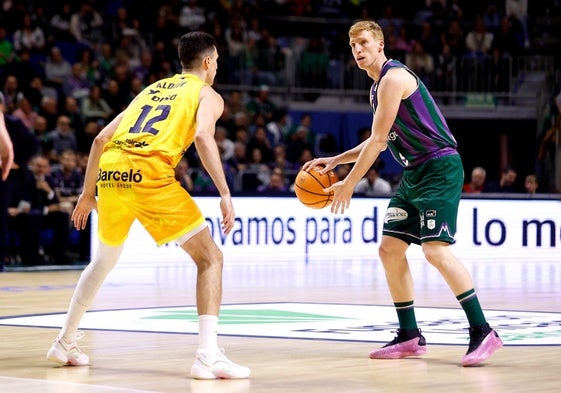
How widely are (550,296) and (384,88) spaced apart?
17.9 feet

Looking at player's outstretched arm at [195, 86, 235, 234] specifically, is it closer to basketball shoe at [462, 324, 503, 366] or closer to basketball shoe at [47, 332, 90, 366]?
basketball shoe at [47, 332, 90, 366]

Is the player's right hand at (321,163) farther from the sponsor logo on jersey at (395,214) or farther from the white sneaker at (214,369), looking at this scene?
the white sneaker at (214,369)

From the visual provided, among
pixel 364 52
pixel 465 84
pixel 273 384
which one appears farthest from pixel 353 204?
pixel 273 384

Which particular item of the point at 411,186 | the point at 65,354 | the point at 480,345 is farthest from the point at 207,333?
the point at 411,186

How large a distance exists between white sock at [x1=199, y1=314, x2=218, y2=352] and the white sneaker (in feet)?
0.13

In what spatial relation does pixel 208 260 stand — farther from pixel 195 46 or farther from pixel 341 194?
pixel 195 46

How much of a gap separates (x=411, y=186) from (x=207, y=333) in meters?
1.77

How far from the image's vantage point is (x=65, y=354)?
6605 millimetres

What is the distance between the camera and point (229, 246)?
56.6 feet

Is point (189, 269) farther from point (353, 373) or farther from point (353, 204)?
point (353, 373)

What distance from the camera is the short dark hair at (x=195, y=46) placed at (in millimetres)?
6520

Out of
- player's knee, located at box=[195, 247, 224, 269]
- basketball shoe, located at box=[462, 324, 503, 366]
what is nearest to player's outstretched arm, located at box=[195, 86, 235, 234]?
player's knee, located at box=[195, 247, 224, 269]

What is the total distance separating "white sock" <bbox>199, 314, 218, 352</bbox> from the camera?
6.16m

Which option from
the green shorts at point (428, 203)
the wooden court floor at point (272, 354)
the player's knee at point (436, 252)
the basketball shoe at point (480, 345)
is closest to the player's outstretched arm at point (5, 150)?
the wooden court floor at point (272, 354)
